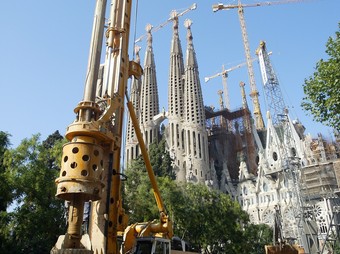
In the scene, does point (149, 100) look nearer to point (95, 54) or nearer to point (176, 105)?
point (176, 105)

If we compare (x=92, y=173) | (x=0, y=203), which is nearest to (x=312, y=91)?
(x=92, y=173)

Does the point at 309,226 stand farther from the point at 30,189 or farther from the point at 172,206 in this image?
the point at 30,189

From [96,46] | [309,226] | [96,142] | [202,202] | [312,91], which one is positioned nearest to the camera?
[96,142]

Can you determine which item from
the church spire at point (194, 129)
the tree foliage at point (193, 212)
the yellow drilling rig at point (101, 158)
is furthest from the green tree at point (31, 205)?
the church spire at point (194, 129)

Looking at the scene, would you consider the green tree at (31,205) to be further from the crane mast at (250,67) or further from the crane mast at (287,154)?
the crane mast at (250,67)

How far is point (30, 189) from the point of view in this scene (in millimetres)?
23641

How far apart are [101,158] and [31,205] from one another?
57.4 ft

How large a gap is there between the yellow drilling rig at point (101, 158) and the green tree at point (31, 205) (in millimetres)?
12699

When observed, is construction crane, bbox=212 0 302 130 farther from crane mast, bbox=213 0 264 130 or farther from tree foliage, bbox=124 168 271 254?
tree foliage, bbox=124 168 271 254

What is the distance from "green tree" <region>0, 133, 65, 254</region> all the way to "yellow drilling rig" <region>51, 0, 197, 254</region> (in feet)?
41.7

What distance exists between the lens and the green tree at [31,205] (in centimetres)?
2288

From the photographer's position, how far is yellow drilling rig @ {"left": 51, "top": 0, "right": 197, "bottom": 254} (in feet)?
27.5

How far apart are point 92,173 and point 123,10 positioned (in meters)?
6.71

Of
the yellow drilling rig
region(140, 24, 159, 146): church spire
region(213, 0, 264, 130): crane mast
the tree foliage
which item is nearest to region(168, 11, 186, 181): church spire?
region(140, 24, 159, 146): church spire
